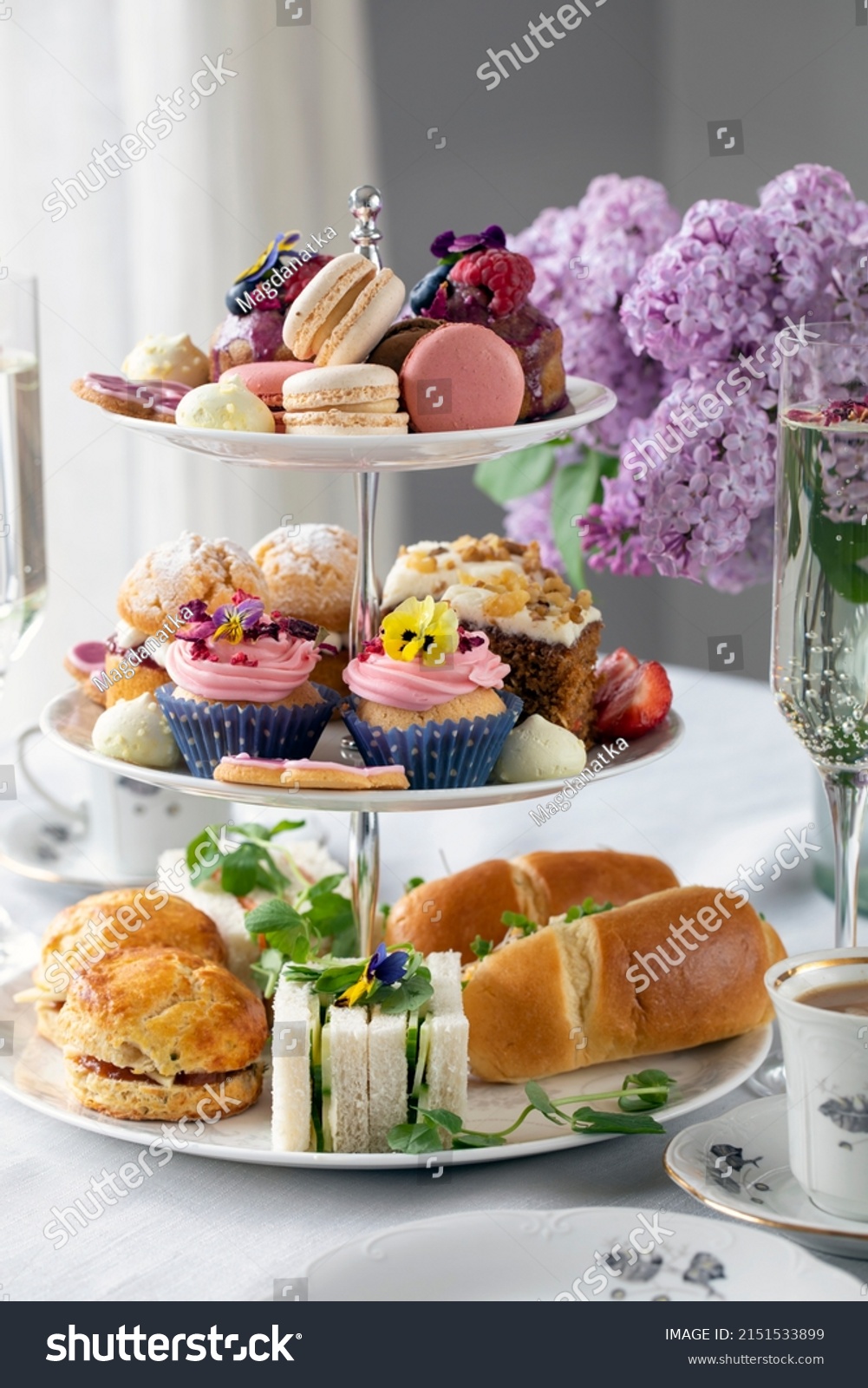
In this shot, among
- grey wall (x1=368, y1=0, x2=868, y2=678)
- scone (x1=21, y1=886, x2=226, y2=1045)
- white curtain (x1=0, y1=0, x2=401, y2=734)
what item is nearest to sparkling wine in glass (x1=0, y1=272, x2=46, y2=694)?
scone (x1=21, y1=886, x2=226, y2=1045)

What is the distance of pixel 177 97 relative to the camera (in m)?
2.97

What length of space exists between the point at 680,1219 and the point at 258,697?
0.63m

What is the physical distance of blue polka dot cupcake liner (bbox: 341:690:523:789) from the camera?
1465mm

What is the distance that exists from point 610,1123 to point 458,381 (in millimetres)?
692

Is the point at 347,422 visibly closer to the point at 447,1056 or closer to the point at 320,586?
the point at 320,586

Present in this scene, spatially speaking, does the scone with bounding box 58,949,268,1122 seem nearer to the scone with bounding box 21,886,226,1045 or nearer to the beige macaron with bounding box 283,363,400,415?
the scone with bounding box 21,886,226,1045

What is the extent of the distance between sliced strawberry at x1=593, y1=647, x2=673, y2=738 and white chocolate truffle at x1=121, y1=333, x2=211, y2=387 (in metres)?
0.56

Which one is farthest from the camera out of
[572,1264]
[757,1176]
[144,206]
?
[144,206]

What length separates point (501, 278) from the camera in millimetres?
1560

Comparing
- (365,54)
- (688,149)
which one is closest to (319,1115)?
(365,54)

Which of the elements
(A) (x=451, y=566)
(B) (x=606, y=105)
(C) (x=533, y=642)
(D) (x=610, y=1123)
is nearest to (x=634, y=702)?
(C) (x=533, y=642)

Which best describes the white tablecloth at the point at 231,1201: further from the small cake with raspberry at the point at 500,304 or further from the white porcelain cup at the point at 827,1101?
the small cake with raspberry at the point at 500,304

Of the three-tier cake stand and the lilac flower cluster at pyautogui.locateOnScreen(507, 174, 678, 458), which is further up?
the lilac flower cluster at pyautogui.locateOnScreen(507, 174, 678, 458)
